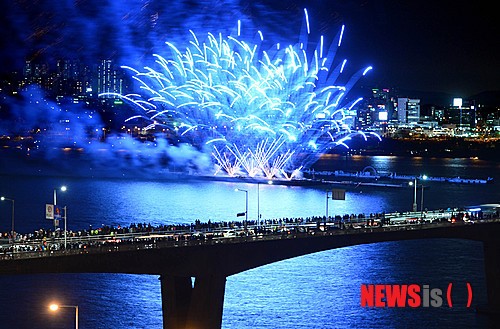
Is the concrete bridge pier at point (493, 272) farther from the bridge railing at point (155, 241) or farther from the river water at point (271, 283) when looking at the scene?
the bridge railing at point (155, 241)

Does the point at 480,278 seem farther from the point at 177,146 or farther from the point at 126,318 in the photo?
the point at 177,146

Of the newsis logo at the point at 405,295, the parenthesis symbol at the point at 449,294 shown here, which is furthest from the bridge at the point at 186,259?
the parenthesis symbol at the point at 449,294

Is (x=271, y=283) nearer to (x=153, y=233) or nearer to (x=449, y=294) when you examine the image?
(x=449, y=294)

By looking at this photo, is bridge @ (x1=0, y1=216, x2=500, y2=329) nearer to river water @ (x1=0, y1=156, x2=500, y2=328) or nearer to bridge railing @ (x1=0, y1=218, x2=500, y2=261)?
bridge railing @ (x1=0, y1=218, x2=500, y2=261)

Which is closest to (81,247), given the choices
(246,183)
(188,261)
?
(188,261)

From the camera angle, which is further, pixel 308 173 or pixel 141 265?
pixel 308 173

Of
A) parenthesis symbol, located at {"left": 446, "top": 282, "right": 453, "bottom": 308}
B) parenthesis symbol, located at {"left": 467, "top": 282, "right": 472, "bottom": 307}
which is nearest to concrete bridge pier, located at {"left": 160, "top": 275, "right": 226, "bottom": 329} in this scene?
parenthesis symbol, located at {"left": 446, "top": 282, "right": 453, "bottom": 308}

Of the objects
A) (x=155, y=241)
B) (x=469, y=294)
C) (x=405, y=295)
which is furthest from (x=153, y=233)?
(x=469, y=294)
